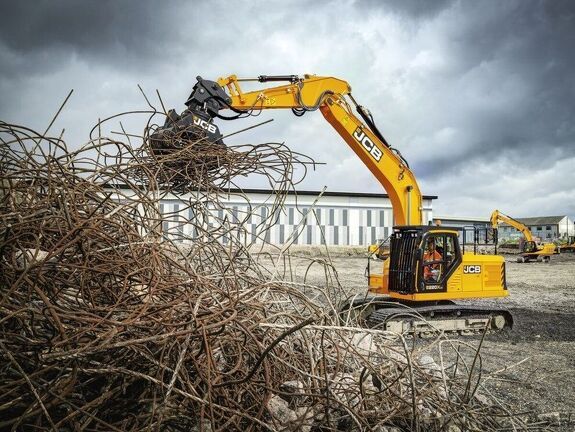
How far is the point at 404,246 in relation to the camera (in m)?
7.36

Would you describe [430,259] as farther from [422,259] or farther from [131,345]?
[131,345]

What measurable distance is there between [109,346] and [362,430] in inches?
47.3

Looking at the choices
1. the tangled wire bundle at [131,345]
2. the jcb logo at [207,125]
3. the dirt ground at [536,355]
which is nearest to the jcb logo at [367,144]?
the dirt ground at [536,355]

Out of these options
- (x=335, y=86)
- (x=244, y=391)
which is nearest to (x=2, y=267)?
(x=244, y=391)

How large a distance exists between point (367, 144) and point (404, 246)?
6.36ft

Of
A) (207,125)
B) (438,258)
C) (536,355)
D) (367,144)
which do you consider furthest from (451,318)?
(207,125)

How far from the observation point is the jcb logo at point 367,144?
779 centimetres

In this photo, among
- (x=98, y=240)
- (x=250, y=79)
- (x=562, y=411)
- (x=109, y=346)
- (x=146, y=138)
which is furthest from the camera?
(x=250, y=79)

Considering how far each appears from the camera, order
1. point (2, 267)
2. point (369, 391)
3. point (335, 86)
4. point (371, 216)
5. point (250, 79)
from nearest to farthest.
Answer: point (2, 267) → point (369, 391) → point (250, 79) → point (335, 86) → point (371, 216)

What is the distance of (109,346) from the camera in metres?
1.60

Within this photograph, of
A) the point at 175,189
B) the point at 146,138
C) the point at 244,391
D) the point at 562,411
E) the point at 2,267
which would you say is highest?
the point at 146,138

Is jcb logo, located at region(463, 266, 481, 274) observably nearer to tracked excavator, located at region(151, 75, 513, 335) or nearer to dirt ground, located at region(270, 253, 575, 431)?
tracked excavator, located at region(151, 75, 513, 335)

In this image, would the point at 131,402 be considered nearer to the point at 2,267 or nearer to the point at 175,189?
the point at 2,267

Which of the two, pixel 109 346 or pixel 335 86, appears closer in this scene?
→ pixel 109 346
